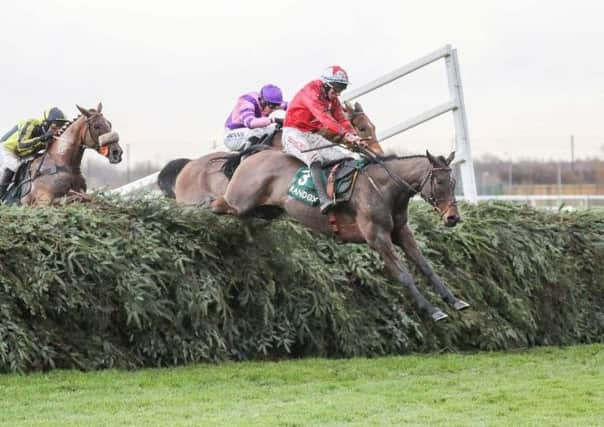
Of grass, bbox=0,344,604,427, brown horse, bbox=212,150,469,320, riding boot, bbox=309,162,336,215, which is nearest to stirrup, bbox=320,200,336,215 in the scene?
riding boot, bbox=309,162,336,215

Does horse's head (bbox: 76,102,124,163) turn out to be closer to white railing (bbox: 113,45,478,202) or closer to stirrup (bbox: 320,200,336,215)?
white railing (bbox: 113,45,478,202)

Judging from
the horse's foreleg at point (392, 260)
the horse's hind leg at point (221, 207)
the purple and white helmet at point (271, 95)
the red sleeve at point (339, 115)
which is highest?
the purple and white helmet at point (271, 95)

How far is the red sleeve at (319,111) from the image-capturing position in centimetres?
1131

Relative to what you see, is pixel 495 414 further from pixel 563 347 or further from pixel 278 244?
pixel 563 347

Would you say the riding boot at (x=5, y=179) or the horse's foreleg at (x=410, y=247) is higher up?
the riding boot at (x=5, y=179)

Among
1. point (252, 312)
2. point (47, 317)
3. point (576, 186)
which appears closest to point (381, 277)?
point (252, 312)

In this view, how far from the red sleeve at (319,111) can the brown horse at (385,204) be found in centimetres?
39

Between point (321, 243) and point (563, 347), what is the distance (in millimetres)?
2947

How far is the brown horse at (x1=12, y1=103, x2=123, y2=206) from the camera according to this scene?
13.9 m

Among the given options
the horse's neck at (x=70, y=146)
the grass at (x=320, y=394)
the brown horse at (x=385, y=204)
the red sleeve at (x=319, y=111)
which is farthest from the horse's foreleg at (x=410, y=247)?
the horse's neck at (x=70, y=146)

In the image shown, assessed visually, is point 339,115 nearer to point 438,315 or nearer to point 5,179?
point 438,315

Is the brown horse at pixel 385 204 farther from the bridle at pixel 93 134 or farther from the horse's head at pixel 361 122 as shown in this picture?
the bridle at pixel 93 134

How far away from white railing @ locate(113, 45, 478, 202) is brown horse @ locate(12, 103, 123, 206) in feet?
3.62

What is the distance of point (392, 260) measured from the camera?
1077 centimetres
